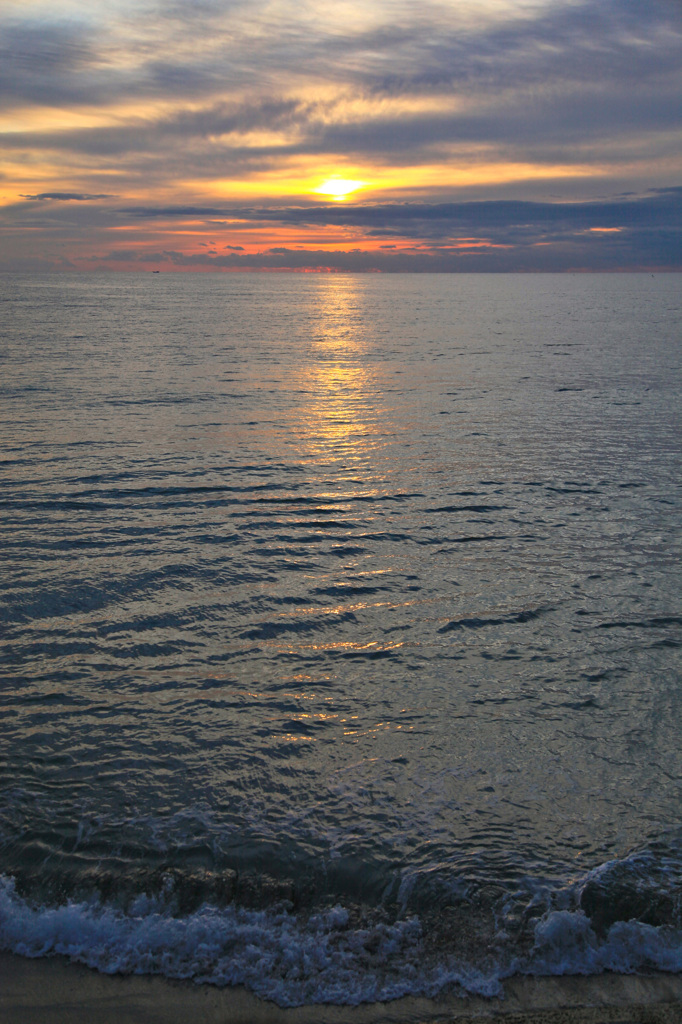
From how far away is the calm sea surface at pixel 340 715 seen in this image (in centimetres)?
649

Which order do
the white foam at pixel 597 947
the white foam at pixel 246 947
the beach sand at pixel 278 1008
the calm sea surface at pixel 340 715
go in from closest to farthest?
the beach sand at pixel 278 1008 < the white foam at pixel 246 947 < the white foam at pixel 597 947 < the calm sea surface at pixel 340 715

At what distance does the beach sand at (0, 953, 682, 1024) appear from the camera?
18.3 feet

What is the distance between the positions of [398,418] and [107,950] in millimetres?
28000

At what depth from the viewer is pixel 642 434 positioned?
29.0 m

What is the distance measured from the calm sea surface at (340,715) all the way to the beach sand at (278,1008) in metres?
0.16

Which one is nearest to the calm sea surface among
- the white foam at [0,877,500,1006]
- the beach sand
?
the white foam at [0,877,500,1006]

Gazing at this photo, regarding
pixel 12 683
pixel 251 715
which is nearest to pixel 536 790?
pixel 251 715

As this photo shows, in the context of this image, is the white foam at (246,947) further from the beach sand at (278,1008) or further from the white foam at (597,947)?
the white foam at (597,947)

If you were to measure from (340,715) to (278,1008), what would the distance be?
439 cm

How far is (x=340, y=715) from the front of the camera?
9.87 meters

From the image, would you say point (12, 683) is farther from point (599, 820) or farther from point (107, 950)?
point (599, 820)

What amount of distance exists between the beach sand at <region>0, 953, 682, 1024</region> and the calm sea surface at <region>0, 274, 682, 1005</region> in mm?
161

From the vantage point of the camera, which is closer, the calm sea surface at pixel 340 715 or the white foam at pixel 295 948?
the white foam at pixel 295 948

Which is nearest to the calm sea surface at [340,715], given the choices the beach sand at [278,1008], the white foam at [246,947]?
the white foam at [246,947]
